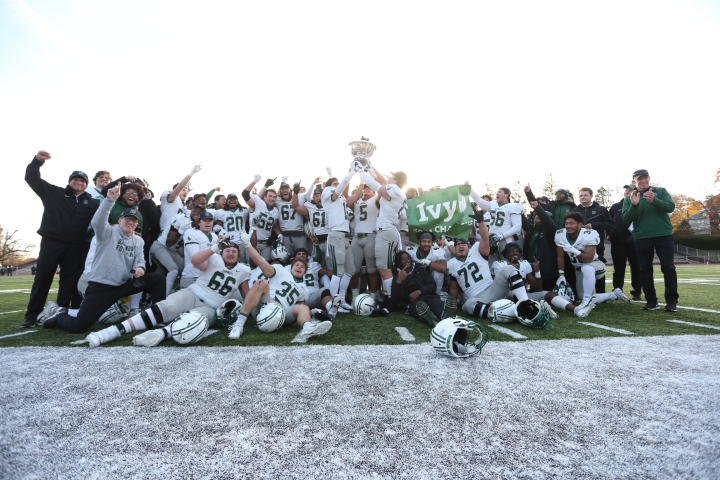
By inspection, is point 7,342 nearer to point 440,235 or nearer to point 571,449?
point 571,449

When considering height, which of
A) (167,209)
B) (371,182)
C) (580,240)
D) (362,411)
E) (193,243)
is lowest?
(362,411)

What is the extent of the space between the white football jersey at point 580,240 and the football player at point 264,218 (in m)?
5.08

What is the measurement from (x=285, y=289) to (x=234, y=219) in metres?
2.87

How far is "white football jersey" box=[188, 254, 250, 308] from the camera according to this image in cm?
525

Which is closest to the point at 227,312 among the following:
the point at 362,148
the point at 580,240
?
the point at 362,148

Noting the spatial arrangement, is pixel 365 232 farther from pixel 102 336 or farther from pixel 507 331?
pixel 102 336

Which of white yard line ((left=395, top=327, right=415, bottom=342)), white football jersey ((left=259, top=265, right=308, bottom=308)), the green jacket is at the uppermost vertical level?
the green jacket

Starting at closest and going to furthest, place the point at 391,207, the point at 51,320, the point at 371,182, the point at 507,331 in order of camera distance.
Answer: the point at 507,331 → the point at 51,320 → the point at 371,182 → the point at 391,207

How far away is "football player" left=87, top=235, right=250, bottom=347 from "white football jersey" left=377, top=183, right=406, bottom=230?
2.35 metres

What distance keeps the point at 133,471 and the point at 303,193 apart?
21.6 feet

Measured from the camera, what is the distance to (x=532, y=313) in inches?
199

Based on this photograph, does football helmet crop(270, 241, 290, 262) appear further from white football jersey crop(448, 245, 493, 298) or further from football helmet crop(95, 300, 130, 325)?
white football jersey crop(448, 245, 493, 298)

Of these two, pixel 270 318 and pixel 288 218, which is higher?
pixel 288 218

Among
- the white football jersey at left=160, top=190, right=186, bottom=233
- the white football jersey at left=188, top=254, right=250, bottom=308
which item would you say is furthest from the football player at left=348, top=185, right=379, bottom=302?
the white football jersey at left=160, top=190, right=186, bottom=233
